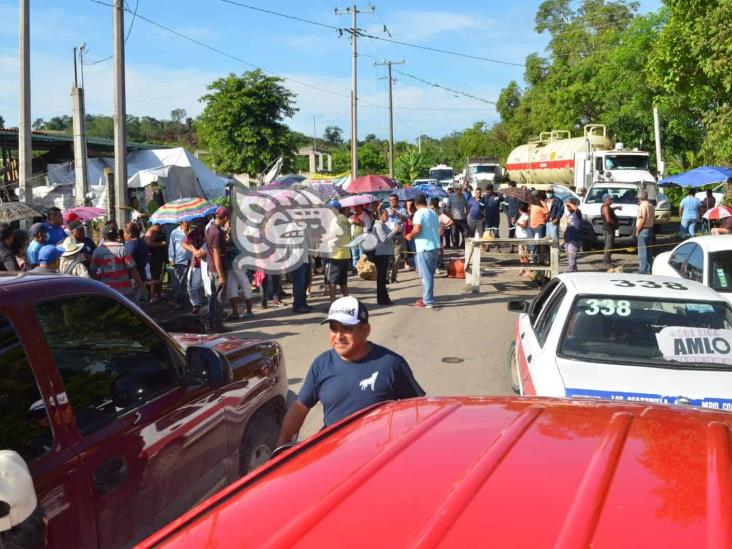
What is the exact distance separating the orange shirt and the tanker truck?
5.47m

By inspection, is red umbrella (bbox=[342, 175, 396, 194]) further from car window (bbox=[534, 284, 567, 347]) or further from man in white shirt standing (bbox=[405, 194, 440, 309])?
car window (bbox=[534, 284, 567, 347])

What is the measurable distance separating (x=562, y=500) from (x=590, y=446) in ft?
1.35

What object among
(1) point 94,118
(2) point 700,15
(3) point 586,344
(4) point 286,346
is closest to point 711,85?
(2) point 700,15

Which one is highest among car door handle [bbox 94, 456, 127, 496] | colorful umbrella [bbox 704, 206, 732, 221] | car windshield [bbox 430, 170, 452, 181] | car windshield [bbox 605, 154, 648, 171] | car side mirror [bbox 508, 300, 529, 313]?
car windshield [bbox 430, 170, 452, 181]

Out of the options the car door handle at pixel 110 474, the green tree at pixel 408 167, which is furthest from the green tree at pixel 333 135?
the car door handle at pixel 110 474

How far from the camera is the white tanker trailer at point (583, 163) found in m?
27.7

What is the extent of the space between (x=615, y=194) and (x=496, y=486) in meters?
21.7

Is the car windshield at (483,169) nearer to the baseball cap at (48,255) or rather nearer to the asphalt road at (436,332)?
the asphalt road at (436,332)

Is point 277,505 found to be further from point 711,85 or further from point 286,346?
point 711,85

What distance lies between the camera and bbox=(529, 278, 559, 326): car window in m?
6.94

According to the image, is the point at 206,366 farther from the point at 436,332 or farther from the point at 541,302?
the point at 436,332

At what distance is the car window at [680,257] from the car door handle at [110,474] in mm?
8074

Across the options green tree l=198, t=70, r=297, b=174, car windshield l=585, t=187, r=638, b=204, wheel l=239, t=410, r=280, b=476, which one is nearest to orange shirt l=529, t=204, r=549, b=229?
car windshield l=585, t=187, r=638, b=204

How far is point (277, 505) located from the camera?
6.65ft
